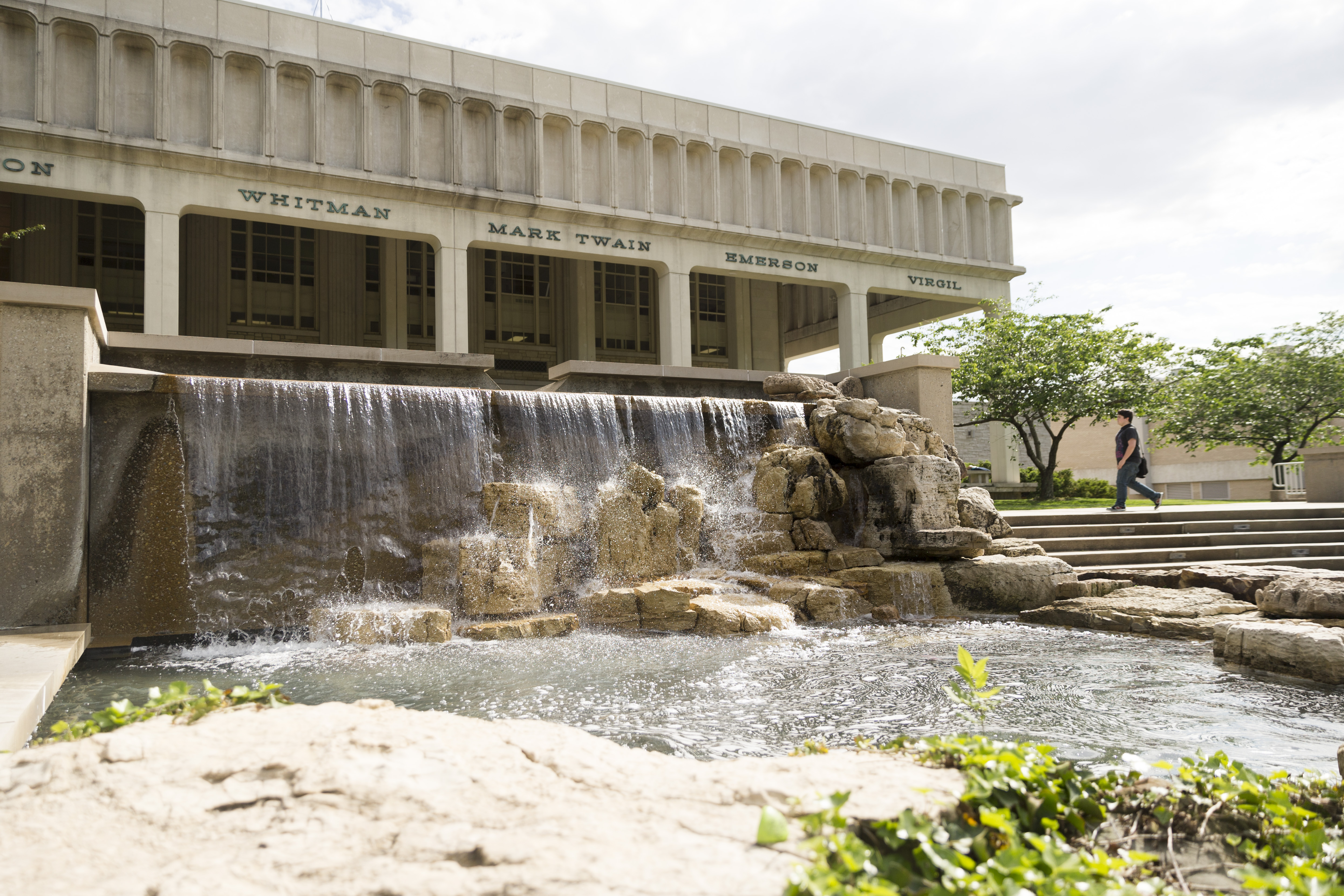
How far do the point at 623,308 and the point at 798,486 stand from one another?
734 inches

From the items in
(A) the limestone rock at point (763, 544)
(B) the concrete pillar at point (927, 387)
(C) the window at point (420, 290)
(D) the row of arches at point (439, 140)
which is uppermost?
(D) the row of arches at point (439, 140)

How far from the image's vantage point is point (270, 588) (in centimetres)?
848

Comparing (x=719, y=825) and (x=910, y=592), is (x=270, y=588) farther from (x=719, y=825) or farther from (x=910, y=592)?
(x=719, y=825)

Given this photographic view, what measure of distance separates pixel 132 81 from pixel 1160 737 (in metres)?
19.6

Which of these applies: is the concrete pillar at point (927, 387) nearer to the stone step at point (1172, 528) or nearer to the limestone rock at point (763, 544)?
the stone step at point (1172, 528)

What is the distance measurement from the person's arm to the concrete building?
754 cm

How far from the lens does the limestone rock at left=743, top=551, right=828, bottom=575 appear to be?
9734 millimetres

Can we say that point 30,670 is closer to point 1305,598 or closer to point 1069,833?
point 1069,833

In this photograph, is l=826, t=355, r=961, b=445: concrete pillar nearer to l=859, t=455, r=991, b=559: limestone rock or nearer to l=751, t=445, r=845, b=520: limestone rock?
l=859, t=455, r=991, b=559: limestone rock

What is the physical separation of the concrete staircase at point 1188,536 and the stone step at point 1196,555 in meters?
0.01

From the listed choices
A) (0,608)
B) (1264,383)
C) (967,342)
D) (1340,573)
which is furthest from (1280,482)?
(0,608)

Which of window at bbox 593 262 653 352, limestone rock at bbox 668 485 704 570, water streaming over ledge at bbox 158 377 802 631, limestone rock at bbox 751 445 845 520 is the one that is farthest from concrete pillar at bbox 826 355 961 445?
window at bbox 593 262 653 352

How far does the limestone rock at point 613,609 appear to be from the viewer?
27.3 feet

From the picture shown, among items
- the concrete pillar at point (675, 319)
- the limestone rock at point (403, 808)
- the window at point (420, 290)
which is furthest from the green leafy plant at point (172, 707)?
the window at point (420, 290)
